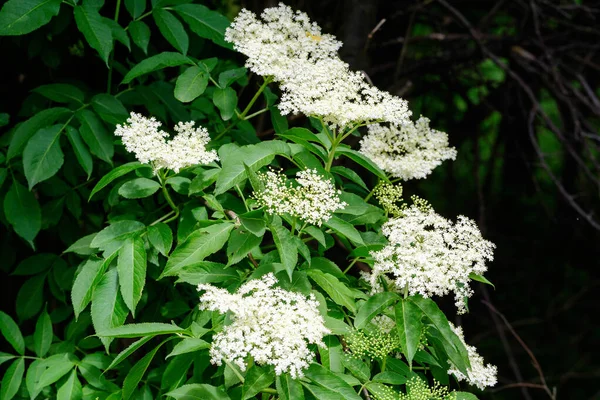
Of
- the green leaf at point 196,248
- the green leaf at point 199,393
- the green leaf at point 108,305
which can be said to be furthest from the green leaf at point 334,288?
the green leaf at point 108,305

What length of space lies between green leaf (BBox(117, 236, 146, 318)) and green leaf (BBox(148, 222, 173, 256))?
0.03 metres

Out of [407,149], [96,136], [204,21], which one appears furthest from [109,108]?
[407,149]

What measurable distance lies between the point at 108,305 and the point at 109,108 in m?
0.75

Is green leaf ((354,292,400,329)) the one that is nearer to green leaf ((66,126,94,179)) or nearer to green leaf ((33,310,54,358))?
green leaf ((66,126,94,179))

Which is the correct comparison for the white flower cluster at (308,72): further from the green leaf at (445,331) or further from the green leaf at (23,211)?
the green leaf at (23,211)

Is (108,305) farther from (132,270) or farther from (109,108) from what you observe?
(109,108)

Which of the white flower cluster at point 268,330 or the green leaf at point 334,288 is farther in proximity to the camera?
the green leaf at point 334,288

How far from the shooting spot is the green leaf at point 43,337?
216cm

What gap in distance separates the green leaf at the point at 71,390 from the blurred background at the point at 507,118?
70 cm

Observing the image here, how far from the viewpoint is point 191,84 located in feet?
6.67

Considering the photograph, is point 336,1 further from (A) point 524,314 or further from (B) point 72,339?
(A) point 524,314

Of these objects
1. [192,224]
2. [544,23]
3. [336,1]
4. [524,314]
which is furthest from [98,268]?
[524,314]

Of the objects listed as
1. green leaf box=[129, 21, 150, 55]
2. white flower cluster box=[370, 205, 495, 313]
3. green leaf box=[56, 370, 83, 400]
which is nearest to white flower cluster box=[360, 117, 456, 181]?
white flower cluster box=[370, 205, 495, 313]

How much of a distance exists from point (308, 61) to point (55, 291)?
121cm
